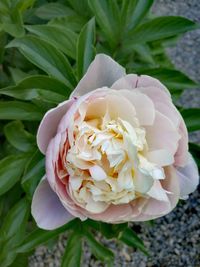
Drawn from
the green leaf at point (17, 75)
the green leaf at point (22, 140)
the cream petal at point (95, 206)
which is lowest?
the green leaf at point (22, 140)

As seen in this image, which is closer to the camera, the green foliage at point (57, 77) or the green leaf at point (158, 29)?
the green foliage at point (57, 77)

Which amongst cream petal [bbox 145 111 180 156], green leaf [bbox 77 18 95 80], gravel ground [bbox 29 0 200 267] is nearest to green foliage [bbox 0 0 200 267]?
green leaf [bbox 77 18 95 80]

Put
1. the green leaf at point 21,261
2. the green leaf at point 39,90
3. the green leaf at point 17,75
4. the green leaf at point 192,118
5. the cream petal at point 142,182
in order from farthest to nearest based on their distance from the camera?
the green leaf at point 21,261 → the green leaf at point 17,75 → the green leaf at point 192,118 → the green leaf at point 39,90 → the cream petal at point 142,182

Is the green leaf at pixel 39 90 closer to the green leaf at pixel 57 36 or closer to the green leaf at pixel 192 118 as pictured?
the green leaf at pixel 57 36

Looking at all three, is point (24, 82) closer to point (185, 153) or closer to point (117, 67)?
point (117, 67)

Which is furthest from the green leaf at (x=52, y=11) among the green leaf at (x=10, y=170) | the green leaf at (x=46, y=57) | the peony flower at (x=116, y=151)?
the peony flower at (x=116, y=151)
